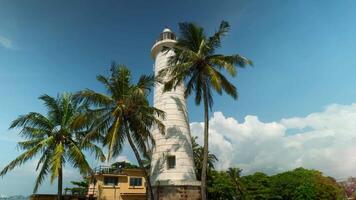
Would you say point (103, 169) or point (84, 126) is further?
point (103, 169)

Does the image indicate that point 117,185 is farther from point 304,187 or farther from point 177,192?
point 304,187

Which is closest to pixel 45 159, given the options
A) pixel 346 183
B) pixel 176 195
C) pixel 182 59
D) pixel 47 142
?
pixel 47 142

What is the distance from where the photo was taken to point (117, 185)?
108ft

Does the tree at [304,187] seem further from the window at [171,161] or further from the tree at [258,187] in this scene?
the window at [171,161]

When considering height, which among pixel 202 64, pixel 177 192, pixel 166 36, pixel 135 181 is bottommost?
pixel 135 181

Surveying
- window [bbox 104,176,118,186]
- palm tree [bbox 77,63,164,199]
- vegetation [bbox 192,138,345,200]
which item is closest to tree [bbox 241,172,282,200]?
vegetation [bbox 192,138,345,200]

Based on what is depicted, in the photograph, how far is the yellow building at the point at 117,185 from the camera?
32.0 metres

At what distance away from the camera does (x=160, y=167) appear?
21188mm

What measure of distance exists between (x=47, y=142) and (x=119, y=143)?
17.8ft

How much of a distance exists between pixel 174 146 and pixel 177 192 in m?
3.62

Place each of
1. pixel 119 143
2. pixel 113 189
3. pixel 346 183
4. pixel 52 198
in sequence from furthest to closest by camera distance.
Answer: pixel 346 183 < pixel 113 189 < pixel 52 198 < pixel 119 143

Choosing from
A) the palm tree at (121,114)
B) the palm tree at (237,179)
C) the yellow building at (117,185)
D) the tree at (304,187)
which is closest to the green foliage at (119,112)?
the palm tree at (121,114)

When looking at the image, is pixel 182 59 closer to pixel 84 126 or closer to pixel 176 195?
pixel 84 126

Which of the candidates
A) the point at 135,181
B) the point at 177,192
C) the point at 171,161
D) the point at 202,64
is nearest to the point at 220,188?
the point at 135,181
